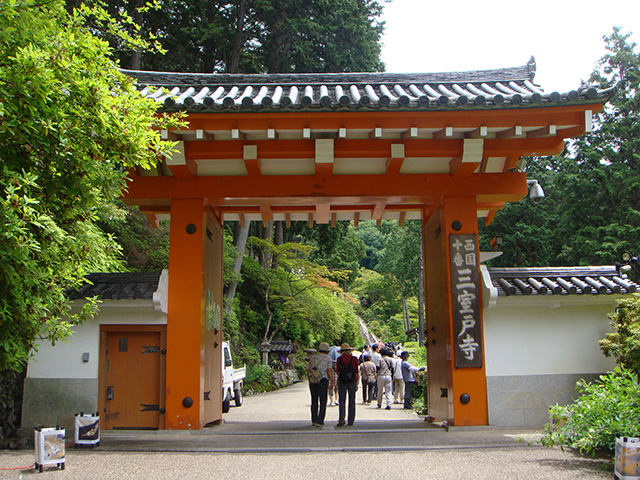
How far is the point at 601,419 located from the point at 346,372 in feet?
16.3

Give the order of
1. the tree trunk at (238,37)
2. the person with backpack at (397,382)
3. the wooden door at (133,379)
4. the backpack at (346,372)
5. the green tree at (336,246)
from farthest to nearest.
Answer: the green tree at (336,246) < the tree trunk at (238,37) < the person with backpack at (397,382) < the backpack at (346,372) < the wooden door at (133,379)

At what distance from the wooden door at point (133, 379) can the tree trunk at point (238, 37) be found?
46.0 feet

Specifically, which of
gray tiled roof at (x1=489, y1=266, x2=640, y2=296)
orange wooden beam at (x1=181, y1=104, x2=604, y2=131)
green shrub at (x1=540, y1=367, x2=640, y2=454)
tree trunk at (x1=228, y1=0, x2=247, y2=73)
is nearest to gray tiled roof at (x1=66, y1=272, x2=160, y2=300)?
orange wooden beam at (x1=181, y1=104, x2=604, y2=131)

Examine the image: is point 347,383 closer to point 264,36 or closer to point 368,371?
point 368,371

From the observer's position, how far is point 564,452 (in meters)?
6.23

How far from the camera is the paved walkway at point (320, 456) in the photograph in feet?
18.0

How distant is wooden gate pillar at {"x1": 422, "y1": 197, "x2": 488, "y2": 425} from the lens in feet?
26.5

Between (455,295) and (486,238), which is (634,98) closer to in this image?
(486,238)

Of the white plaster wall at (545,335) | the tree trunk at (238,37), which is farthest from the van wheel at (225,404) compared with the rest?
the tree trunk at (238,37)

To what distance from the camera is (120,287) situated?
8453mm

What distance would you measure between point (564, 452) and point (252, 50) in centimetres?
1974

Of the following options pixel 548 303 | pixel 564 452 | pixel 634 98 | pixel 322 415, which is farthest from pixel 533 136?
pixel 634 98

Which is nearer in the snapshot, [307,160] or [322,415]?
[307,160]

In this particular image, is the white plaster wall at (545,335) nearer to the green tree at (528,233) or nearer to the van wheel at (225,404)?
the van wheel at (225,404)
